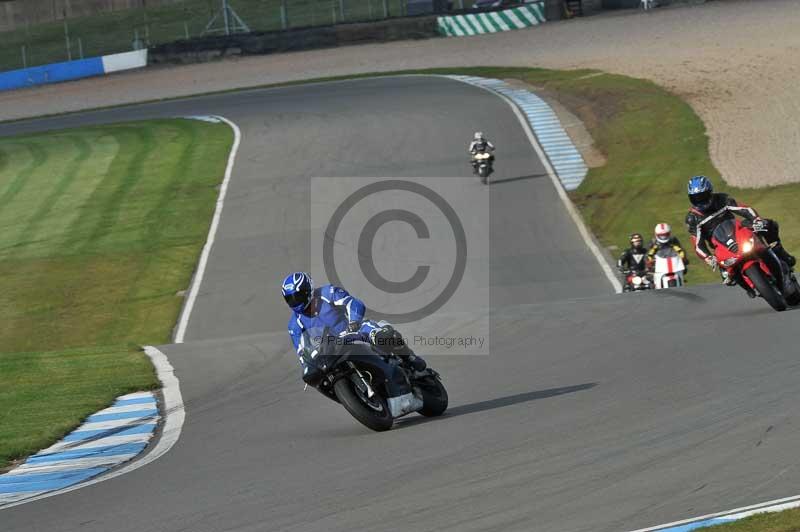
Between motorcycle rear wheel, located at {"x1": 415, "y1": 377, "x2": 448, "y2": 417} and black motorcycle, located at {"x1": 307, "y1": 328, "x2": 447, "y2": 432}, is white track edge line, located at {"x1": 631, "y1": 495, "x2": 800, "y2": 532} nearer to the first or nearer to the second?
black motorcycle, located at {"x1": 307, "y1": 328, "x2": 447, "y2": 432}

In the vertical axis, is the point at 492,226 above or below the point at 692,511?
below

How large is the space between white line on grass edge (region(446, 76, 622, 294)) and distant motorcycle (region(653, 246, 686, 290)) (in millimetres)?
2278

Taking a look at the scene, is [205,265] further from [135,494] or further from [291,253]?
[135,494]

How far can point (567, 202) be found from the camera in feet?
105

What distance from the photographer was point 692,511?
7.78 m

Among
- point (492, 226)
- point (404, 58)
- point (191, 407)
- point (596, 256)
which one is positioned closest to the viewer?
point (191, 407)

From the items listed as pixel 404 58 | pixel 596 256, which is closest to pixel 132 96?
pixel 404 58

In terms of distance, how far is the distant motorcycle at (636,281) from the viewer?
22.4 metres

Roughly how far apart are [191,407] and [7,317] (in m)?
12.8

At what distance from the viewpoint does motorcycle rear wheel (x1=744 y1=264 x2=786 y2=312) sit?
15.4 m

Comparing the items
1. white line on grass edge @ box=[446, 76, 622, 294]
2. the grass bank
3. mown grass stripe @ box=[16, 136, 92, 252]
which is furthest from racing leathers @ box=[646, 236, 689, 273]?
mown grass stripe @ box=[16, 136, 92, 252]

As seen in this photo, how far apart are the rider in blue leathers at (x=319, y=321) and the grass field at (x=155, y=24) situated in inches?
1958

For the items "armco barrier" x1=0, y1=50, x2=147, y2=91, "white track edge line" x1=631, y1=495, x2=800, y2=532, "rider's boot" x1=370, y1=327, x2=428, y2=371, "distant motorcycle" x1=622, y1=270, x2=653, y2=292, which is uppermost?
"white track edge line" x1=631, y1=495, x2=800, y2=532

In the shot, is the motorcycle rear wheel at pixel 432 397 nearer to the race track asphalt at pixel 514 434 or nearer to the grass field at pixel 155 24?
the race track asphalt at pixel 514 434
